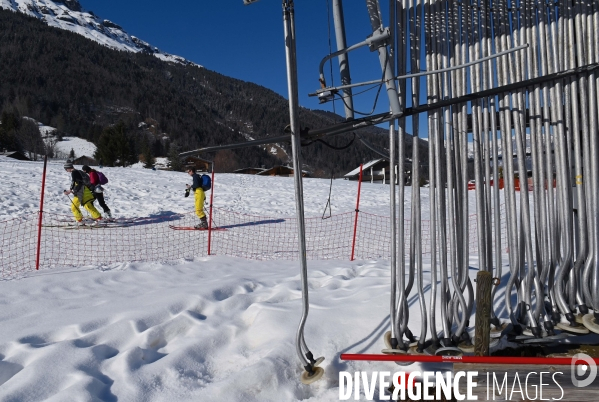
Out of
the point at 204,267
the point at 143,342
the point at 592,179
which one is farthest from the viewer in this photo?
the point at 204,267

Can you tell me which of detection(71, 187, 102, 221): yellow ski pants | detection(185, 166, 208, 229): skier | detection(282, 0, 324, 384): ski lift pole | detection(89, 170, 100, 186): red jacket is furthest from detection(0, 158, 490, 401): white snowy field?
detection(89, 170, 100, 186): red jacket

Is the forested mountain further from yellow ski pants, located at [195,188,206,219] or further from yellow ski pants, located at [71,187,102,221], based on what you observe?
yellow ski pants, located at [195,188,206,219]

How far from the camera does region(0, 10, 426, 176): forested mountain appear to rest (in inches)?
4988

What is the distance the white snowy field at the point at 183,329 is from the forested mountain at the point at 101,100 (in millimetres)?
96992

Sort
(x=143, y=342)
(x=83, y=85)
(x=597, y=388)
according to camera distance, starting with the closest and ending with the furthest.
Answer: (x=597, y=388) → (x=143, y=342) → (x=83, y=85)

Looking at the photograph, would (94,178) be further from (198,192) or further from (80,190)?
(198,192)

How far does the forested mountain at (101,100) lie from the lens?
12669 centimetres

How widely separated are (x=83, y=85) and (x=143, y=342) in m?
174

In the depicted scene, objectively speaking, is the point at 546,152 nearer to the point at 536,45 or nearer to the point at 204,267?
the point at 536,45

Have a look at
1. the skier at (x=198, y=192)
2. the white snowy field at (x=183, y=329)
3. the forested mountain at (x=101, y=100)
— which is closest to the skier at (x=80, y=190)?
the skier at (x=198, y=192)

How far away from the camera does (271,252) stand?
31.1 feet

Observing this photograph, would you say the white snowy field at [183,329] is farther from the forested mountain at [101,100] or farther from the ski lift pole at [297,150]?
the forested mountain at [101,100]

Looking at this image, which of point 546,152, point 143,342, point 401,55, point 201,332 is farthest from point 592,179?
point 143,342

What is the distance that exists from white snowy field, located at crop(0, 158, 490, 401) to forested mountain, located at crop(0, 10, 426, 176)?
97.0 metres
